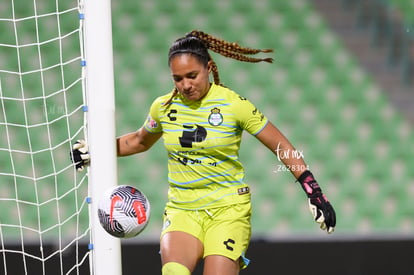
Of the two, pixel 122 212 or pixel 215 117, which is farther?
pixel 215 117

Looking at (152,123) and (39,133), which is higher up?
(39,133)

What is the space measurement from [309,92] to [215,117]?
8.71 feet

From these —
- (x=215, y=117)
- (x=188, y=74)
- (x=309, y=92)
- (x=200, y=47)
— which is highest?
(x=309, y=92)

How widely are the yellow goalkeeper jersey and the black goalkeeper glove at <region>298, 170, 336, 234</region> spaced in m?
0.26

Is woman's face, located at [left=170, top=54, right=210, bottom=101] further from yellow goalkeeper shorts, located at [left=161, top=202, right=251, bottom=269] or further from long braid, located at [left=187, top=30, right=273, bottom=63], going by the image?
A: yellow goalkeeper shorts, located at [left=161, top=202, right=251, bottom=269]

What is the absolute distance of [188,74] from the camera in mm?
2801

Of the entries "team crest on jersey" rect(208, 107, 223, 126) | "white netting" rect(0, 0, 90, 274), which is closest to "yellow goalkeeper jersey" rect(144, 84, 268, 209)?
"team crest on jersey" rect(208, 107, 223, 126)

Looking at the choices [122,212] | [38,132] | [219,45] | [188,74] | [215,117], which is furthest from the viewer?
[38,132]

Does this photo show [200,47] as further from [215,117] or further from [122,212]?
[122,212]

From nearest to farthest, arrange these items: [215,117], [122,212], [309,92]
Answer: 1. [122,212]
2. [215,117]
3. [309,92]

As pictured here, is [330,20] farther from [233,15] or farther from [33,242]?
[33,242]

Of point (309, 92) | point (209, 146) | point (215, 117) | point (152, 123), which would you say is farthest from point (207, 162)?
point (309, 92)

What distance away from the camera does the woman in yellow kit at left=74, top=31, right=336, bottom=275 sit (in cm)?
282

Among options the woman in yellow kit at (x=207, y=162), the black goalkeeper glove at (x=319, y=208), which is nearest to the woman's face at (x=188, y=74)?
the woman in yellow kit at (x=207, y=162)
